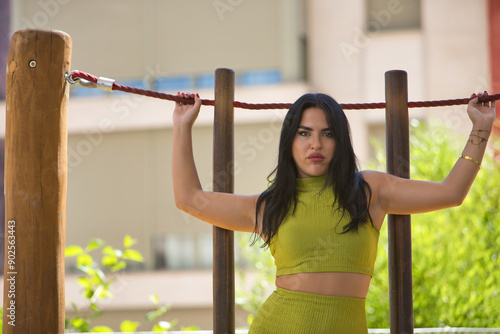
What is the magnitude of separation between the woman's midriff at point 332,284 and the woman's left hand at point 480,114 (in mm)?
386

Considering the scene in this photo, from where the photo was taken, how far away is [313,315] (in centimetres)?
120

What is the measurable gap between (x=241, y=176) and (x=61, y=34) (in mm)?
4685

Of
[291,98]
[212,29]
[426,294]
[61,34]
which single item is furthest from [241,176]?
[61,34]

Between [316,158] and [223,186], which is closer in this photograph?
[316,158]

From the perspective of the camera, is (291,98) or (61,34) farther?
(291,98)

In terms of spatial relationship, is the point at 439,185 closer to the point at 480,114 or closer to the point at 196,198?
the point at 480,114

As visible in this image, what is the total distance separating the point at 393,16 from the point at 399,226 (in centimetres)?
484

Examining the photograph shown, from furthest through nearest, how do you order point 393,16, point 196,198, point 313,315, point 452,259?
point 393,16 → point 452,259 → point 196,198 → point 313,315

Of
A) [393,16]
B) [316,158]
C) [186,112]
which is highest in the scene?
[393,16]

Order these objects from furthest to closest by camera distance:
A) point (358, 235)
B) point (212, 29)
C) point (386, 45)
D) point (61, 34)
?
point (212, 29) → point (386, 45) → point (61, 34) → point (358, 235)

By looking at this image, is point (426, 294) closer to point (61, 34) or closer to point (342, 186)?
point (342, 186)

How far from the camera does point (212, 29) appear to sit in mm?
6086

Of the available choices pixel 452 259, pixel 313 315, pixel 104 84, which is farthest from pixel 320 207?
pixel 452 259

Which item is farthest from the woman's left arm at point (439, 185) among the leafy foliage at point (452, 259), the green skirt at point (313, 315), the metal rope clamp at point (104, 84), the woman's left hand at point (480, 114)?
the leafy foliage at point (452, 259)
